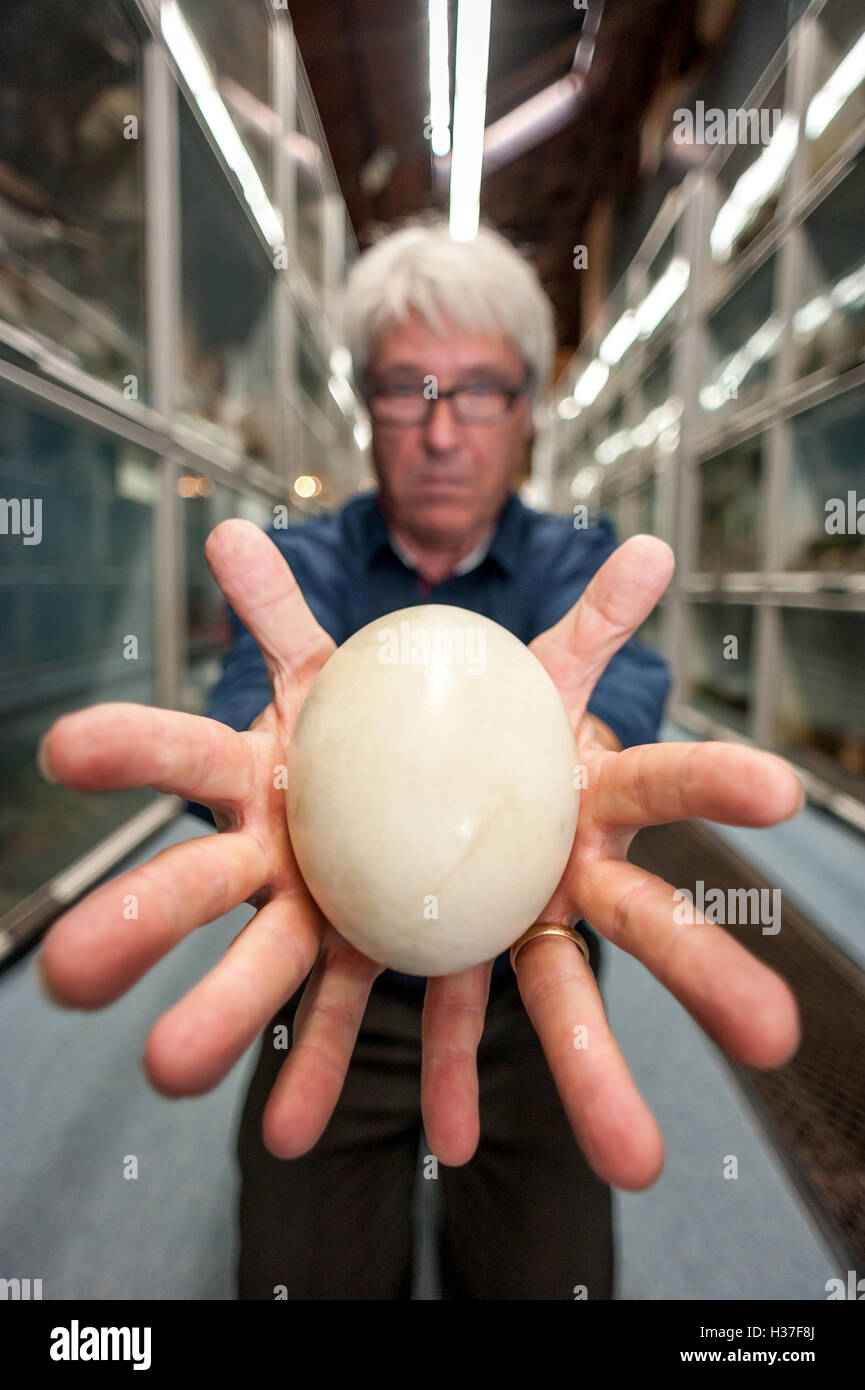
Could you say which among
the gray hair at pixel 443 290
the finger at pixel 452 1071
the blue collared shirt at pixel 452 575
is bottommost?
the finger at pixel 452 1071

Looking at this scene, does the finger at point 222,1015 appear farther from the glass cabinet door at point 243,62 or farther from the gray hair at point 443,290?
the glass cabinet door at point 243,62

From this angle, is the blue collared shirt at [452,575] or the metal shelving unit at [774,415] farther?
the metal shelving unit at [774,415]

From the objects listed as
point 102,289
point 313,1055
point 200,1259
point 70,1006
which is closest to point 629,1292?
point 200,1259

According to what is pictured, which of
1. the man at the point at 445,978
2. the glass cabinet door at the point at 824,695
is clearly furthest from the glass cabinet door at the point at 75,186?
the glass cabinet door at the point at 824,695

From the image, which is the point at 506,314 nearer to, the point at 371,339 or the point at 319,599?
the point at 371,339

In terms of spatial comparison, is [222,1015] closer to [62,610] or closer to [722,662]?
[62,610]

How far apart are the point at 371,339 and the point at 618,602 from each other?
2.45 feet

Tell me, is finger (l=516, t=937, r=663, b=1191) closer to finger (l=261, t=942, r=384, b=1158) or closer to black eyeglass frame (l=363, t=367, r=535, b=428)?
finger (l=261, t=942, r=384, b=1158)

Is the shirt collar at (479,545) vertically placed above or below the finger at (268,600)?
above

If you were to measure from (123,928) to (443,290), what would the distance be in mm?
965

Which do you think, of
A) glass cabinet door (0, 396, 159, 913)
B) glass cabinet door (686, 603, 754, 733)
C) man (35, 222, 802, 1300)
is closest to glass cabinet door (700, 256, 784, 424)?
glass cabinet door (686, 603, 754, 733)

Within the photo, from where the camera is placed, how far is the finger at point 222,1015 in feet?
1.12

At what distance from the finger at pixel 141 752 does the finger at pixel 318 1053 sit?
0.60 feet

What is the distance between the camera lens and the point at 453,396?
1018 millimetres
